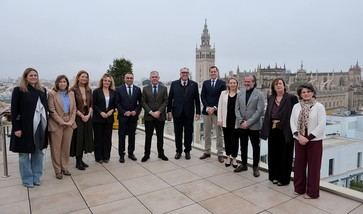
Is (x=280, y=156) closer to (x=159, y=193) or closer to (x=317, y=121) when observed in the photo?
(x=317, y=121)

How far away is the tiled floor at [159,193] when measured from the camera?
10.0 feet

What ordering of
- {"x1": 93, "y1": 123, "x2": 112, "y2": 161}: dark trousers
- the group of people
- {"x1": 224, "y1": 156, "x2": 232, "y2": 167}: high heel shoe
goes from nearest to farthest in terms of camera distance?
the group of people, {"x1": 224, "y1": 156, "x2": 232, "y2": 167}: high heel shoe, {"x1": 93, "y1": 123, "x2": 112, "y2": 161}: dark trousers

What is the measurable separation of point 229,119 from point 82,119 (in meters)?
2.30

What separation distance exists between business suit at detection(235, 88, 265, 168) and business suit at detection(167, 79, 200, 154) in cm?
94

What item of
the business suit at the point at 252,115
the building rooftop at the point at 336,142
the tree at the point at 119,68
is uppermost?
the tree at the point at 119,68

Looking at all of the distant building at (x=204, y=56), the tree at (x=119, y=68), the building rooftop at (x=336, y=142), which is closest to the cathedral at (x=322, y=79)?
the distant building at (x=204, y=56)

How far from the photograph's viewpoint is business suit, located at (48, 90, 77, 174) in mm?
3949

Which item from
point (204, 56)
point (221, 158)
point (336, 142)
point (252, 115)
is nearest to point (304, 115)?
point (252, 115)

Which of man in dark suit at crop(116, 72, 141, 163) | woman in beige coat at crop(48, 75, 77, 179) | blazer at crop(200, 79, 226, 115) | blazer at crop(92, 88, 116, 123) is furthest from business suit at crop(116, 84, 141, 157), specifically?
blazer at crop(200, 79, 226, 115)

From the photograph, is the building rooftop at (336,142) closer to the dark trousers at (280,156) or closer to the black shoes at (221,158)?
the black shoes at (221,158)

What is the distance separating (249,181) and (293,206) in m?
0.85

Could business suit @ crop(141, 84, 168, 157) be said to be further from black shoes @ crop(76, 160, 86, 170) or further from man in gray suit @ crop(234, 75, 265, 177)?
man in gray suit @ crop(234, 75, 265, 177)

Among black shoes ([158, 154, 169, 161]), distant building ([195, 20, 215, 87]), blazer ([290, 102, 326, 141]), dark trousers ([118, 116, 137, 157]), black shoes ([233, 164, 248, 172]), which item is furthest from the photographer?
distant building ([195, 20, 215, 87])

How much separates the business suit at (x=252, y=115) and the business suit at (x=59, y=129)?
2.47 m
